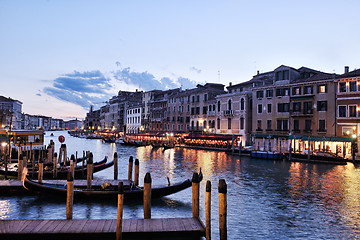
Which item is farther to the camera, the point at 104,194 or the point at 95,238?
the point at 104,194

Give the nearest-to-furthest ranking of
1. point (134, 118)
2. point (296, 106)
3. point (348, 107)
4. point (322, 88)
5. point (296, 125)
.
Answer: point (348, 107)
point (322, 88)
point (296, 106)
point (296, 125)
point (134, 118)

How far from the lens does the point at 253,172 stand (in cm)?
2547

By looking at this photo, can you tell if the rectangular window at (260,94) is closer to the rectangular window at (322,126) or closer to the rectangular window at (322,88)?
the rectangular window at (322,88)

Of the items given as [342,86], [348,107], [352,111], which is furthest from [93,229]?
[342,86]

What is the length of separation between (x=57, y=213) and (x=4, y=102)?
4478 inches

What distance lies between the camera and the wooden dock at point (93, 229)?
8758mm

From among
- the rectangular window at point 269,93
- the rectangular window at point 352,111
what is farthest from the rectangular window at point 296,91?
the rectangular window at point 352,111

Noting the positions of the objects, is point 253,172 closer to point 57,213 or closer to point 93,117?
point 57,213

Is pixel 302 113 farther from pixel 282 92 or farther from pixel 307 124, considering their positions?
pixel 282 92

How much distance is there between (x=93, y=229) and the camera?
29.4ft

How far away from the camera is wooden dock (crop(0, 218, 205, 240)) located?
8.76m

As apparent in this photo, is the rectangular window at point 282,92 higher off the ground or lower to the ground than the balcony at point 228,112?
higher

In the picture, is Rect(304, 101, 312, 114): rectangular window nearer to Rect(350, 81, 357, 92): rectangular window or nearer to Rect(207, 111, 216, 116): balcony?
Rect(350, 81, 357, 92): rectangular window

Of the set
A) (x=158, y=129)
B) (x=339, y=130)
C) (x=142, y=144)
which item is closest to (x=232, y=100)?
(x=339, y=130)
